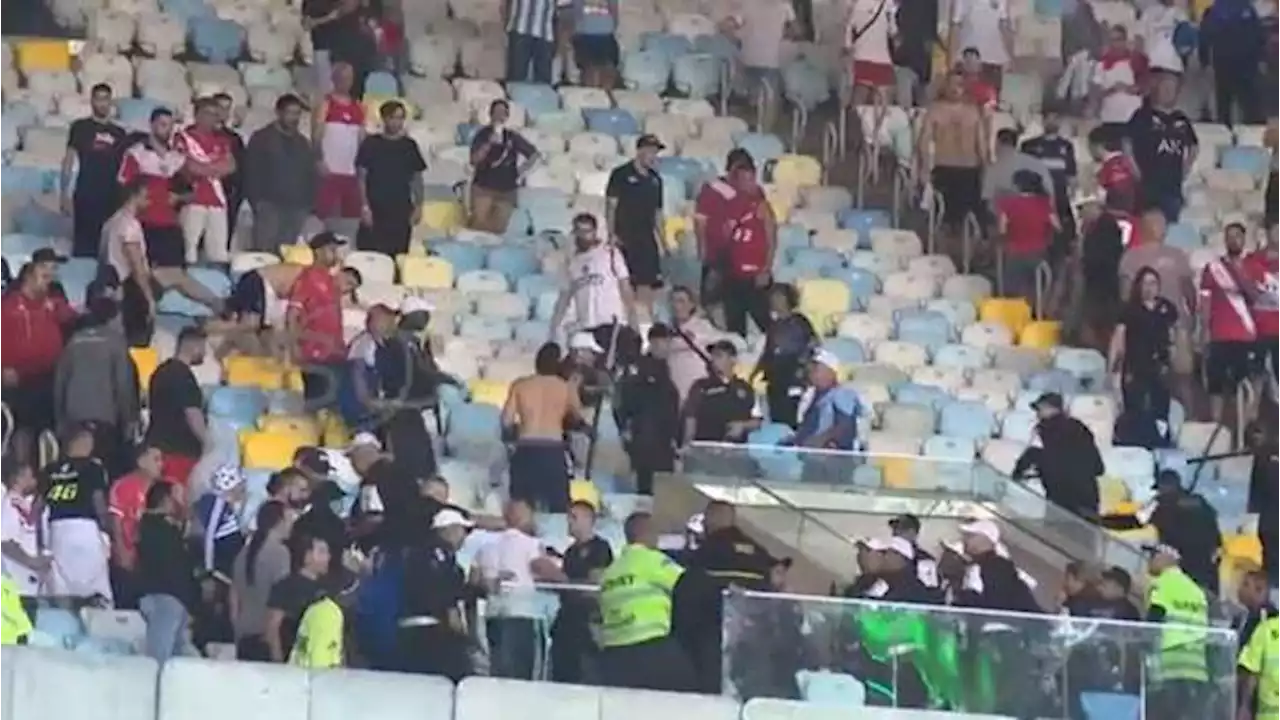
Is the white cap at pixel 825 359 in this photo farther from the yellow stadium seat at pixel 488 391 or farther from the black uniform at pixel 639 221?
the yellow stadium seat at pixel 488 391

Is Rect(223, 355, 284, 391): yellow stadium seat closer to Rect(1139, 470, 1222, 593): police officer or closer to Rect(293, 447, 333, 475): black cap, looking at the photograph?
Rect(293, 447, 333, 475): black cap

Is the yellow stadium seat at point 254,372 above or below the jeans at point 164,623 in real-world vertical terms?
above

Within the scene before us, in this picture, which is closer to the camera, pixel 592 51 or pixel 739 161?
pixel 739 161

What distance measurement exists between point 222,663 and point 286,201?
558cm

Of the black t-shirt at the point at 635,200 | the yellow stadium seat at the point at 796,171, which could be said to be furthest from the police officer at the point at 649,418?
the yellow stadium seat at the point at 796,171

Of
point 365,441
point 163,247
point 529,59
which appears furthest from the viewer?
point 529,59

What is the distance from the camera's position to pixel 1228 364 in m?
17.4

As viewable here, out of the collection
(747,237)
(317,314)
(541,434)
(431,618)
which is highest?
(747,237)

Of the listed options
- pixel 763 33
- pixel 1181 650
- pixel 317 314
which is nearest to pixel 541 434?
pixel 317 314

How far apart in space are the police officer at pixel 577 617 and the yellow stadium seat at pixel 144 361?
2684mm

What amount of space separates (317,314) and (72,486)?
232cm

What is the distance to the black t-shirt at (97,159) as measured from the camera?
1719 cm

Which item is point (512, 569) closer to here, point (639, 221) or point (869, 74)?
point (639, 221)

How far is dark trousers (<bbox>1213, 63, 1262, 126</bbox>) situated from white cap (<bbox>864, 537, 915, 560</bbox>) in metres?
6.89
